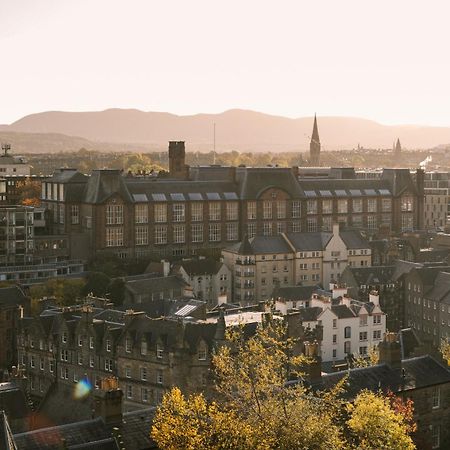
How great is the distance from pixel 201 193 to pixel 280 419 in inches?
4251

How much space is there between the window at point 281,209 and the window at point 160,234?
19.6 meters

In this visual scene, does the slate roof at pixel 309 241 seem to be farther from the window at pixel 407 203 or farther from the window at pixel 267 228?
the window at pixel 407 203

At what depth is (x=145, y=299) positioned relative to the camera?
120000 millimetres

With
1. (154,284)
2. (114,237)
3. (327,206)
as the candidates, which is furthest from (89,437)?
(327,206)

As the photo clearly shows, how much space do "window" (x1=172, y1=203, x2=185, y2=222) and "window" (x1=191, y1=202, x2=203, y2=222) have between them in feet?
5.27

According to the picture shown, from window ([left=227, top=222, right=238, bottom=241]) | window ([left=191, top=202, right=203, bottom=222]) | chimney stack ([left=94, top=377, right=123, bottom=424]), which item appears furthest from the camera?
window ([left=227, top=222, right=238, bottom=241])

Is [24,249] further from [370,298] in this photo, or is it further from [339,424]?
[339,424]

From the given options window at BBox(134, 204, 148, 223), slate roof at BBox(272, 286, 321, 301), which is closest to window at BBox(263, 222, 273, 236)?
window at BBox(134, 204, 148, 223)

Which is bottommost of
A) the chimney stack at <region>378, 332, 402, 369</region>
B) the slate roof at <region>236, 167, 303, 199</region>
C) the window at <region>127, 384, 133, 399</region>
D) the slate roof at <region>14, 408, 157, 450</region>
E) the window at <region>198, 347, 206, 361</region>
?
the window at <region>127, 384, 133, 399</region>

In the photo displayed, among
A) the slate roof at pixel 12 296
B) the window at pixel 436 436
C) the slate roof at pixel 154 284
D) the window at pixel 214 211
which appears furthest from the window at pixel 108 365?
the window at pixel 214 211

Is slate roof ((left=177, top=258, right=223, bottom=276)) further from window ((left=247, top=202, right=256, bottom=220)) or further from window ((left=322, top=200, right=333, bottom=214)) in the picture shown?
window ((left=322, top=200, right=333, bottom=214))

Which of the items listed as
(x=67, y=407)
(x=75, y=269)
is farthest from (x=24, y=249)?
(x=67, y=407)

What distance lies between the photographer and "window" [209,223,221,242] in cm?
15788

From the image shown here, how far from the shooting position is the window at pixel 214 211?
6206 inches
